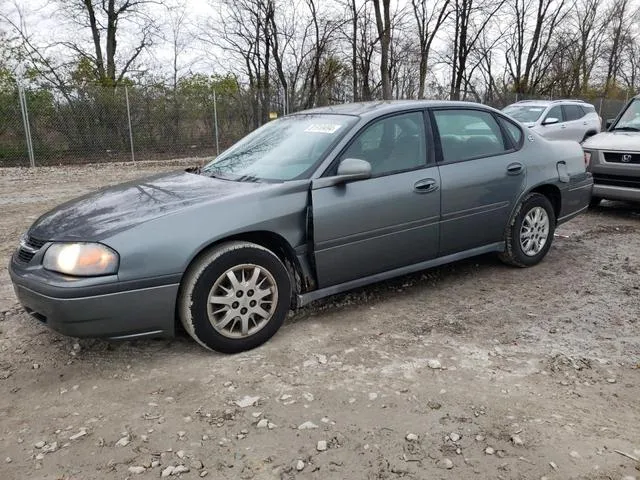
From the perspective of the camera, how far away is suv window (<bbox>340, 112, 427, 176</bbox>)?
154 inches

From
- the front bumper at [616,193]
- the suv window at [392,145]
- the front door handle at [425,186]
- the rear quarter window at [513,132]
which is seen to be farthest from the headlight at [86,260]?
the front bumper at [616,193]

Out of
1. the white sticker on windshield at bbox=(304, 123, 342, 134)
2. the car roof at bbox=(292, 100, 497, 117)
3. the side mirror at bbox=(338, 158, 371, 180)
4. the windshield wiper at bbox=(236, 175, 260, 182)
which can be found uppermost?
the car roof at bbox=(292, 100, 497, 117)

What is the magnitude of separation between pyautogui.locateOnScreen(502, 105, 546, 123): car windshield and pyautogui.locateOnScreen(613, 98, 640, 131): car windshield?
13.4 ft

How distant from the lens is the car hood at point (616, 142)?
7.14 metres

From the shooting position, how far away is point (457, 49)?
25469 millimetres

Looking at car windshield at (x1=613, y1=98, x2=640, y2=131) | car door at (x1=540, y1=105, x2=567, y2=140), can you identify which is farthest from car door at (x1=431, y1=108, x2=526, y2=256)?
car door at (x1=540, y1=105, x2=567, y2=140)

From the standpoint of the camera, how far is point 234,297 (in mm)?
3295

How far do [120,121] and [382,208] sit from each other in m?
12.6

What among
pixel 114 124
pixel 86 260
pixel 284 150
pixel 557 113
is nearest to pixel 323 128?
pixel 284 150

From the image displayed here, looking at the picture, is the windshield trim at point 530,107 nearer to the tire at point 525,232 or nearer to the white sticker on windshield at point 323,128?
the tire at point 525,232

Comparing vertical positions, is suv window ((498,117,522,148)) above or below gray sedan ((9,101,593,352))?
above

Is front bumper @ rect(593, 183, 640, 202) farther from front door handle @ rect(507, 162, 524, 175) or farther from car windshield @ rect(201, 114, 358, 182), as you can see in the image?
car windshield @ rect(201, 114, 358, 182)

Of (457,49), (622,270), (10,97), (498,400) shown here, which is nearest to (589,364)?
(498,400)

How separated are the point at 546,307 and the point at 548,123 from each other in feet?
29.2
